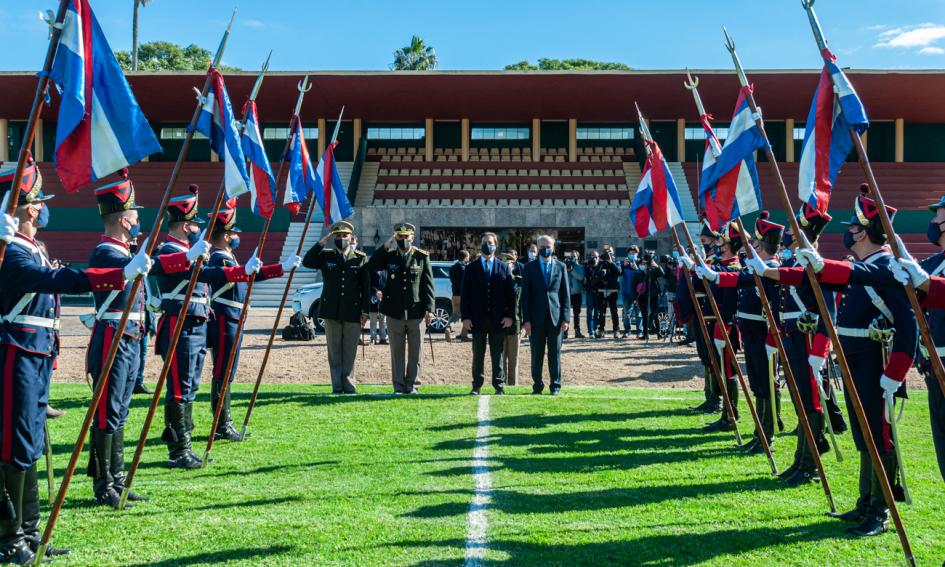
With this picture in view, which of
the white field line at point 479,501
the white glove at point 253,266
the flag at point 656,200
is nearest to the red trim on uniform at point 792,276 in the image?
the white field line at point 479,501

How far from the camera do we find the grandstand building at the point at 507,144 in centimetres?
3016

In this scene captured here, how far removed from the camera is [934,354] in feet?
12.1

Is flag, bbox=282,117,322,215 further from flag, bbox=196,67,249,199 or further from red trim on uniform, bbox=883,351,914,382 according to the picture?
red trim on uniform, bbox=883,351,914,382

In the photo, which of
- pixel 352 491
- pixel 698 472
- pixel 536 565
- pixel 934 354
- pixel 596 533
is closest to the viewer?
pixel 934 354

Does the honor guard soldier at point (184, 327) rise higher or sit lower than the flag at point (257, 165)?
lower

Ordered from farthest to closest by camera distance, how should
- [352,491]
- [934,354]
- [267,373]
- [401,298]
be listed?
[267,373], [401,298], [352,491], [934,354]

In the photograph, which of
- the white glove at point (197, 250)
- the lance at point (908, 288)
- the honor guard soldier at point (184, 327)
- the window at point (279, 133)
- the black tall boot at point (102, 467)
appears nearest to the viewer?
the lance at point (908, 288)

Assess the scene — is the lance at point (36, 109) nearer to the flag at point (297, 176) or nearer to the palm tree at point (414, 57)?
the flag at point (297, 176)

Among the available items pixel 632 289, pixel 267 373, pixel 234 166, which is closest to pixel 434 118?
pixel 632 289

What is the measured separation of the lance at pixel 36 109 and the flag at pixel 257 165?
2.51 metres

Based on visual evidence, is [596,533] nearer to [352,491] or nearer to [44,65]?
[352,491]

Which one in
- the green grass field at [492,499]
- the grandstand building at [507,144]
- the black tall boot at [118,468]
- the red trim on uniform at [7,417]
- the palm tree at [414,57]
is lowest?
the green grass field at [492,499]

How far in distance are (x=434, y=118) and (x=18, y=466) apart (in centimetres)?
3317

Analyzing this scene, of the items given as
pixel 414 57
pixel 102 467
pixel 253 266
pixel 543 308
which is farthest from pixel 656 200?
pixel 414 57
